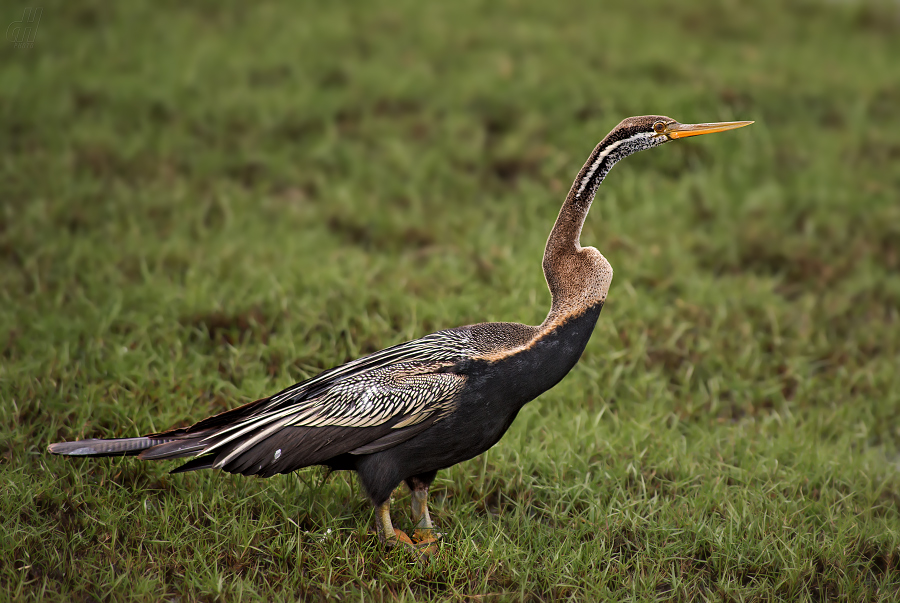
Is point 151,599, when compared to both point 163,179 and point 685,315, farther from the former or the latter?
point 163,179

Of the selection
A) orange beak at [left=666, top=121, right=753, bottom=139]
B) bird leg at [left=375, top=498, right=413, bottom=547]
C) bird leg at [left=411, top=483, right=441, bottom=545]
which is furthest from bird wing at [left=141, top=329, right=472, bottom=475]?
orange beak at [left=666, top=121, right=753, bottom=139]

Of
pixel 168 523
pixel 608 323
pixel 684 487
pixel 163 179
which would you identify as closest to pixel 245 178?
pixel 163 179

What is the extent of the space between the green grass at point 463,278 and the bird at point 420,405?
39 cm

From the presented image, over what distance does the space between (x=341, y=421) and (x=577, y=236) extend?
1.27 meters

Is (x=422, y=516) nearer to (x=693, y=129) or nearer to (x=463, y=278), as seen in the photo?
(x=693, y=129)

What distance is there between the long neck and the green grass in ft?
3.59

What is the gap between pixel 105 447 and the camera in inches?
138

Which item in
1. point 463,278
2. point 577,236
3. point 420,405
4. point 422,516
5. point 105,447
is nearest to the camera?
point 420,405

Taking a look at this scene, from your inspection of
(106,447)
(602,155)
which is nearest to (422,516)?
(106,447)

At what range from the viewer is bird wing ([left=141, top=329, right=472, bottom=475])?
11.2ft

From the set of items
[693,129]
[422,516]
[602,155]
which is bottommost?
[422,516]

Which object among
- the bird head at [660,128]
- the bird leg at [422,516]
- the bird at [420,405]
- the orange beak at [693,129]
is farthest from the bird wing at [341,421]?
the orange beak at [693,129]

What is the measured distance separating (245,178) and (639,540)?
185 inches

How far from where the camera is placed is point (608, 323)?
5387 millimetres
